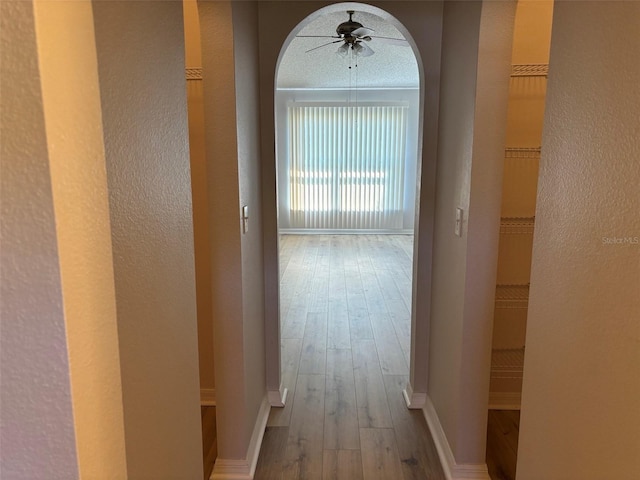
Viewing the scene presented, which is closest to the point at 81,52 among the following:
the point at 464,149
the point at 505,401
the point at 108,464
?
the point at 108,464

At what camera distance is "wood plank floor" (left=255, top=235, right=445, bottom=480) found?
6.68ft

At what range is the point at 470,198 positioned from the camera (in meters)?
1.70

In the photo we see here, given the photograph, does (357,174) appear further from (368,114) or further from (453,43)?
(453,43)

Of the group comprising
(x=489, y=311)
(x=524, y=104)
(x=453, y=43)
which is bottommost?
(x=489, y=311)

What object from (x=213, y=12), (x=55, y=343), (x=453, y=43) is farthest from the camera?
(x=453, y=43)

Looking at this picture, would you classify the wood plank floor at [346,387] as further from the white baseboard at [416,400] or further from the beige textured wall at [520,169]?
the beige textured wall at [520,169]

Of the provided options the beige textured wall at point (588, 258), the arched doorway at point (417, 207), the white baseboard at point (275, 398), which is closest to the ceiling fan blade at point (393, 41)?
the arched doorway at point (417, 207)

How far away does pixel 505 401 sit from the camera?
2525mm

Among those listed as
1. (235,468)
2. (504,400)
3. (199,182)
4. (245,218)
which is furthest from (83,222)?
(504,400)

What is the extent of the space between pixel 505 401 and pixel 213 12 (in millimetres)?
2482

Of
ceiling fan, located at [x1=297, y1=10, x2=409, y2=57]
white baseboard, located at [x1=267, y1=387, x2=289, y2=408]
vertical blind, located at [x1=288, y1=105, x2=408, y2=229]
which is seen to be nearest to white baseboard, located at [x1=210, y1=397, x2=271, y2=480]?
white baseboard, located at [x1=267, y1=387, x2=289, y2=408]

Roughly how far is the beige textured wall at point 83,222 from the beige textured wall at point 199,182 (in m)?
1.54

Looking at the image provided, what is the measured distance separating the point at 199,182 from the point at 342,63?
13.8ft

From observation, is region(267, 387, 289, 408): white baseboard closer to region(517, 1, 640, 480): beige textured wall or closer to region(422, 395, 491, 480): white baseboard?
region(422, 395, 491, 480): white baseboard
